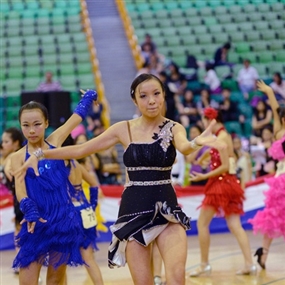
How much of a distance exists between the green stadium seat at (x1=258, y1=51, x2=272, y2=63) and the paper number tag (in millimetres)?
10985

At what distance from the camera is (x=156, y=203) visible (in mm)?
4465

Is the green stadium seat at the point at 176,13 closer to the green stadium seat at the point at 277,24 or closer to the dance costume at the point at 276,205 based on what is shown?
the green stadium seat at the point at 277,24

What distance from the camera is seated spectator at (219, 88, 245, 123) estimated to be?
46.3 feet

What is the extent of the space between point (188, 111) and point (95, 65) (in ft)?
12.9

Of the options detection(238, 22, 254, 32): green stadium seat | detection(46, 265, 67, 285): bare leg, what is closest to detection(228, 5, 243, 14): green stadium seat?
detection(238, 22, 254, 32): green stadium seat

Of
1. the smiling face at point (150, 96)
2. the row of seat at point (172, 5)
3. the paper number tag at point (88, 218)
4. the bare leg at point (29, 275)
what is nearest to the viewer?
the smiling face at point (150, 96)

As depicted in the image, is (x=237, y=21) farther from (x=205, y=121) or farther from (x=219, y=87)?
(x=205, y=121)

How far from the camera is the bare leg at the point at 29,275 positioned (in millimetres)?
5004

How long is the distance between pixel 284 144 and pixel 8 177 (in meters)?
2.85

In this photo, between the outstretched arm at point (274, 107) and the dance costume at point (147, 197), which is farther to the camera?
the outstretched arm at point (274, 107)

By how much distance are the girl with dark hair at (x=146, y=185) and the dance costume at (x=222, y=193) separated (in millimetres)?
2794

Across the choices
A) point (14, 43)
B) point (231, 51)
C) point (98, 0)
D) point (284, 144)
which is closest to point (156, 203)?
point (284, 144)

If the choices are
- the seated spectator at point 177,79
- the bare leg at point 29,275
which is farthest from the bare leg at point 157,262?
the seated spectator at point 177,79

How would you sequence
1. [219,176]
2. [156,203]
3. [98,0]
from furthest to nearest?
1. [98,0]
2. [219,176]
3. [156,203]
